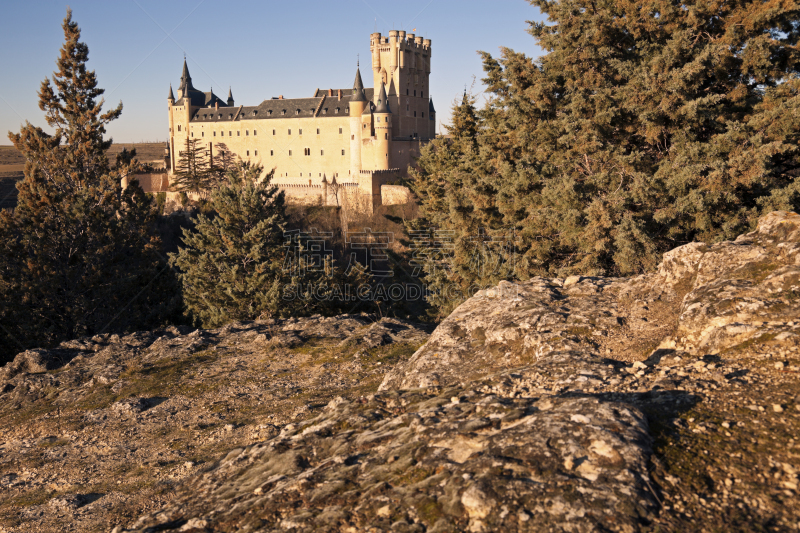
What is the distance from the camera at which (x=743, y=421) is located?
2.88m

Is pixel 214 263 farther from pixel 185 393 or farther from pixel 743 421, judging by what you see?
pixel 743 421

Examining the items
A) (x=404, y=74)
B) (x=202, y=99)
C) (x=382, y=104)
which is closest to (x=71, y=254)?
(x=382, y=104)

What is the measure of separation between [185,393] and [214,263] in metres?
9.24

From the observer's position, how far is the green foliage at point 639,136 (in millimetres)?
10812

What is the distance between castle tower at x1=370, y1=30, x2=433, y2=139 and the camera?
68.6 meters

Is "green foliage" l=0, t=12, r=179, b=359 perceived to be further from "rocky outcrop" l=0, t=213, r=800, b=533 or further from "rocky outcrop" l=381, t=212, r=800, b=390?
"rocky outcrop" l=381, t=212, r=800, b=390

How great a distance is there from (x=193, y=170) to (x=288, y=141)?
520 inches

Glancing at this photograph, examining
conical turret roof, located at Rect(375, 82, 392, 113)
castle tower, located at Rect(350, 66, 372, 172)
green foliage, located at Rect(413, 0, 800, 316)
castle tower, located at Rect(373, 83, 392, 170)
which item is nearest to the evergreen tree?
castle tower, located at Rect(350, 66, 372, 172)

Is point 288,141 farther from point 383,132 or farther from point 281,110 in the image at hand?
point 383,132

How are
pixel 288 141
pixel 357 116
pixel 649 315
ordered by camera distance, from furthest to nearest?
pixel 288 141
pixel 357 116
pixel 649 315

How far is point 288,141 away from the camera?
7400cm

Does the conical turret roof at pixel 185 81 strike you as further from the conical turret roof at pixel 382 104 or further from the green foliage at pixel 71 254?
the green foliage at pixel 71 254

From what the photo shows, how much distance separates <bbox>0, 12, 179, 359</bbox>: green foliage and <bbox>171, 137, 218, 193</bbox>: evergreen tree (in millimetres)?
36215

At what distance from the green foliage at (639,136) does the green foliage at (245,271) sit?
523cm
